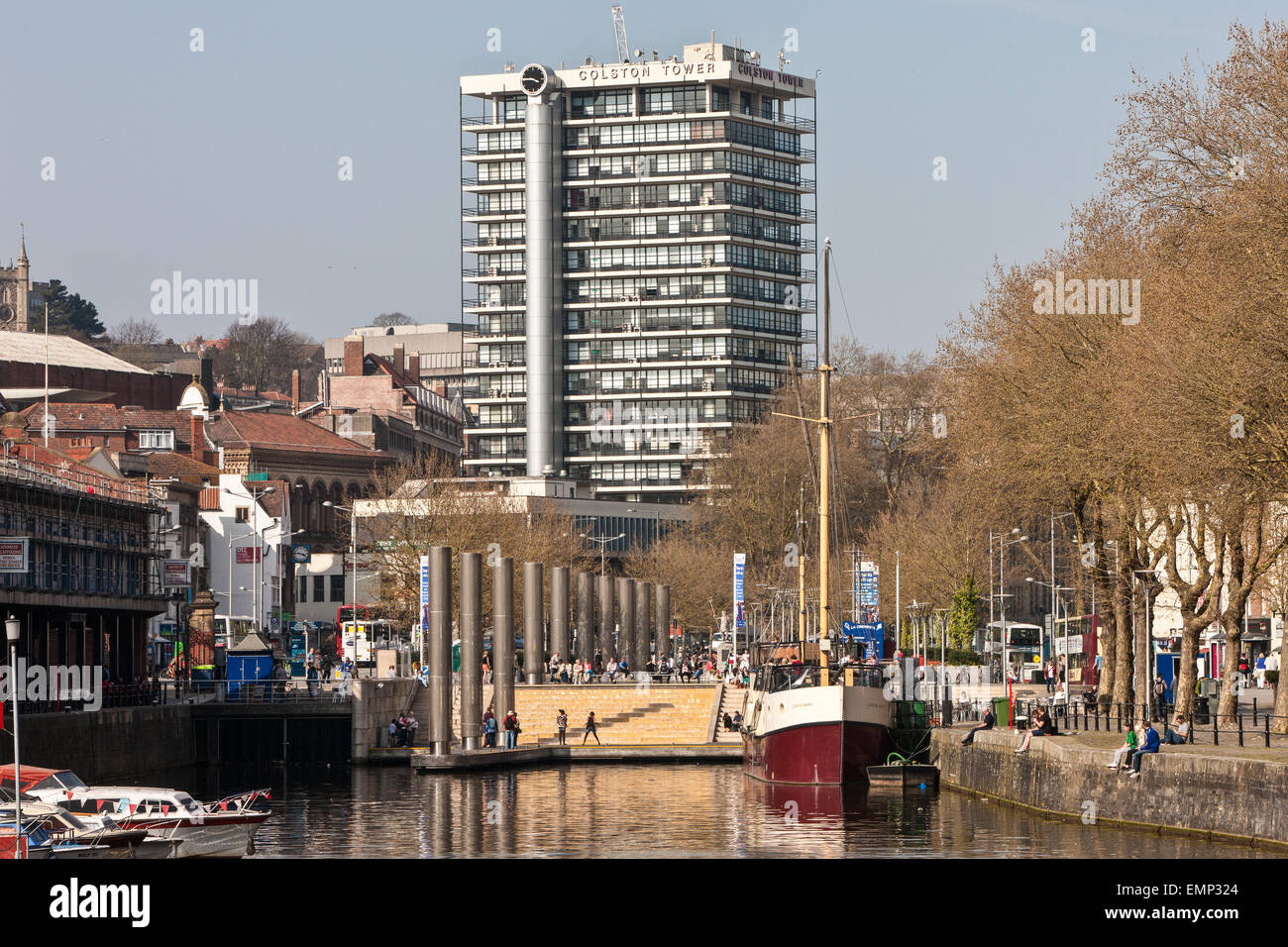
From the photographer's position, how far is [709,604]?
139m

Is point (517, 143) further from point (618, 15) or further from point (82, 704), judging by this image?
point (82, 704)

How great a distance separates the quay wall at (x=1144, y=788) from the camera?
120 feet

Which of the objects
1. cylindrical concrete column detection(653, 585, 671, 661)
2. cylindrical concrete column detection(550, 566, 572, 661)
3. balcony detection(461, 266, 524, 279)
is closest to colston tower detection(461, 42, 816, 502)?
balcony detection(461, 266, 524, 279)

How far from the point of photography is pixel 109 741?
65688 mm

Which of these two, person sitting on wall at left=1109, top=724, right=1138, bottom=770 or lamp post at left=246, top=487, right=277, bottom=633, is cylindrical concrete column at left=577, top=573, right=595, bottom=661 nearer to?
lamp post at left=246, top=487, right=277, bottom=633

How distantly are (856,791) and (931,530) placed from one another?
6234 centimetres

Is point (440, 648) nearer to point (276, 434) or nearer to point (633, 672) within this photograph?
point (633, 672)

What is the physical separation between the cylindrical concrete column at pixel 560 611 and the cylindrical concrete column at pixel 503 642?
16.7 metres

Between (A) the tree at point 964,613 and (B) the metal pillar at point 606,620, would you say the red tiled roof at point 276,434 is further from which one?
(A) the tree at point 964,613

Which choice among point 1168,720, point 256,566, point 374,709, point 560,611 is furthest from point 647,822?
point 256,566

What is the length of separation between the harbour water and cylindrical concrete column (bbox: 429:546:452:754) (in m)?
2.31

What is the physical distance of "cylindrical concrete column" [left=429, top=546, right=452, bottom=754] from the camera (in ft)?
227
